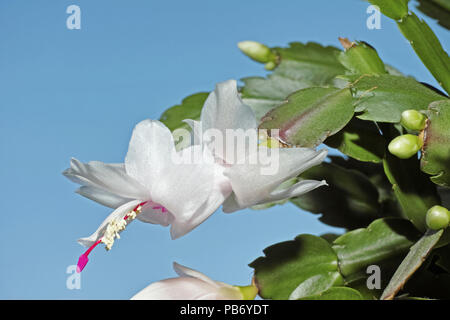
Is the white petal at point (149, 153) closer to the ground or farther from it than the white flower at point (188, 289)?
farther from it

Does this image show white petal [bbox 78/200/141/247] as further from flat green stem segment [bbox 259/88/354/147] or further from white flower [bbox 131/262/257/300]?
flat green stem segment [bbox 259/88/354/147]

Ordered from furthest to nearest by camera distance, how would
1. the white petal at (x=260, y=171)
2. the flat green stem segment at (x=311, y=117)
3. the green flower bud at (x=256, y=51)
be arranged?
1. the green flower bud at (x=256, y=51)
2. the flat green stem segment at (x=311, y=117)
3. the white petal at (x=260, y=171)

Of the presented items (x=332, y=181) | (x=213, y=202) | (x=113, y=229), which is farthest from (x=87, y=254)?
(x=332, y=181)

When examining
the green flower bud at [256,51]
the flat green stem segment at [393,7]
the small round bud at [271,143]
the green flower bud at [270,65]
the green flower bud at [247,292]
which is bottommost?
the green flower bud at [247,292]

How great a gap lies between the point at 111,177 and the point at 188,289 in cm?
14

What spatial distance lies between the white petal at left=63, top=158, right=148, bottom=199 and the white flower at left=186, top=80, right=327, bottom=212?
8 cm

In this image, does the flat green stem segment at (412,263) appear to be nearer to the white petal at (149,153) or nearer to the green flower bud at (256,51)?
the white petal at (149,153)

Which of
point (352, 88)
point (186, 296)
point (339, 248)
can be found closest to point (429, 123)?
point (352, 88)

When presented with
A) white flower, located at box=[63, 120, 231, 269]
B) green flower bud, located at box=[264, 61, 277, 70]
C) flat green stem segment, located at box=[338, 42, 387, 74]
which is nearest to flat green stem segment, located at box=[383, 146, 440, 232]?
flat green stem segment, located at box=[338, 42, 387, 74]

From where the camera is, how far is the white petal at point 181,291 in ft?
1.73

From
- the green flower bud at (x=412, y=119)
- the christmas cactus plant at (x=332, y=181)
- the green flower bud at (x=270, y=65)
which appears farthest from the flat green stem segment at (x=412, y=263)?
the green flower bud at (x=270, y=65)

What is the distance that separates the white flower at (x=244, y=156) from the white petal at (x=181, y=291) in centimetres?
9

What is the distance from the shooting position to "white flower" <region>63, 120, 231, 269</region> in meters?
0.51
